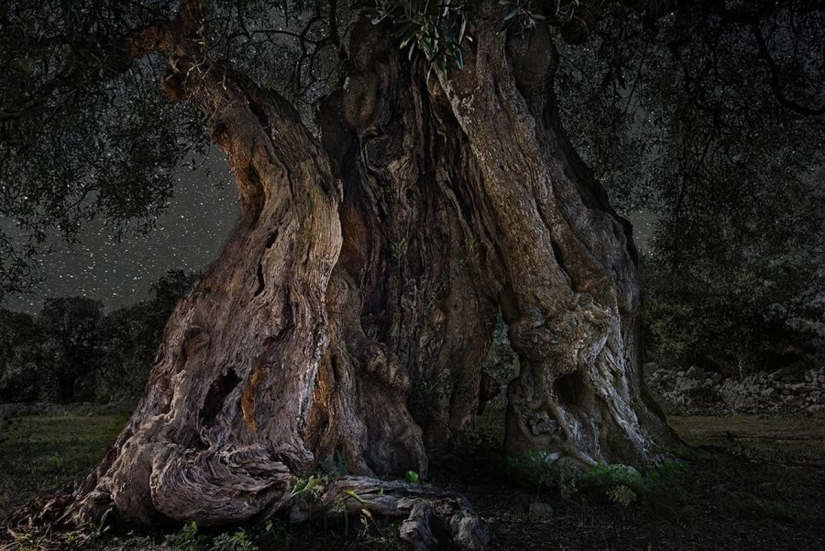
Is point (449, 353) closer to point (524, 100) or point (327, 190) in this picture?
point (327, 190)

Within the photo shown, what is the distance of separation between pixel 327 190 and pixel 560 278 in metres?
2.48

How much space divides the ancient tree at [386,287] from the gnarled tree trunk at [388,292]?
20 mm

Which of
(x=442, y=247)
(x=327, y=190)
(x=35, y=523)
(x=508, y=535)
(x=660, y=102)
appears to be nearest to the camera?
(x=35, y=523)

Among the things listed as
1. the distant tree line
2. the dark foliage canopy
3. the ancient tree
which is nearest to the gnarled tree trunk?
the ancient tree

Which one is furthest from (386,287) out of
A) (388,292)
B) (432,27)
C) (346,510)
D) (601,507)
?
(432,27)

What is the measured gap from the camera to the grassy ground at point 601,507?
429 centimetres

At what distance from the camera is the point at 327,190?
676cm

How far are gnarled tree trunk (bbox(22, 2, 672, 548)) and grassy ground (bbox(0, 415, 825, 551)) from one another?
333 mm

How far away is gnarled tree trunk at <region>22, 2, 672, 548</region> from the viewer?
5.28m

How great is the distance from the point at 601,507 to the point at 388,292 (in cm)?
311

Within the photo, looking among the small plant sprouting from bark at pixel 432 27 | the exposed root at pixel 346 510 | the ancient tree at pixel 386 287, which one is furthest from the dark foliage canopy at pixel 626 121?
the exposed root at pixel 346 510

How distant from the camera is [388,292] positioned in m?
7.74

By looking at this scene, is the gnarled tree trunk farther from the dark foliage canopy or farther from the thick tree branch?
the thick tree branch

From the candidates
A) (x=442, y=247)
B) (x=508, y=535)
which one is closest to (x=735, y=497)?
(x=508, y=535)
